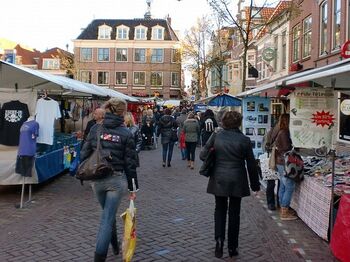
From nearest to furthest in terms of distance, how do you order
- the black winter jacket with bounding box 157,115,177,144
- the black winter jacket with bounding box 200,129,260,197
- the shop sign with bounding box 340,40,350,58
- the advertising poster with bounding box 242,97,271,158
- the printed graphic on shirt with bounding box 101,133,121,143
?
the printed graphic on shirt with bounding box 101,133,121,143
the black winter jacket with bounding box 200,129,260,197
the shop sign with bounding box 340,40,350,58
the advertising poster with bounding box 242,97,271,158
the black winter jacket with bounding box 157,115,177,144

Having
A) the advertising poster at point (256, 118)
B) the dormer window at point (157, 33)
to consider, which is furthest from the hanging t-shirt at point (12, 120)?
the dormer window at point (157, 33)

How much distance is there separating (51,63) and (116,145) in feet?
232

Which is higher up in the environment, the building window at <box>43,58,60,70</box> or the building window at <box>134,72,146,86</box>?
the building window at <box>43,58,60,70</box>

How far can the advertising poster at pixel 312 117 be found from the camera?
23.2 feet

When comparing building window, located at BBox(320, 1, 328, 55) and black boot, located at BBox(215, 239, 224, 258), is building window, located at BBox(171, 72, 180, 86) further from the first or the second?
black boot, located at BBox(215, 239, 224, 258)

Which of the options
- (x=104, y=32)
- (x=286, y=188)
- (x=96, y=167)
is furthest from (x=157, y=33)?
(x=96, y=167)

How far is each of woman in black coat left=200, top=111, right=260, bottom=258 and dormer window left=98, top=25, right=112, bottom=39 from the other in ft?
205

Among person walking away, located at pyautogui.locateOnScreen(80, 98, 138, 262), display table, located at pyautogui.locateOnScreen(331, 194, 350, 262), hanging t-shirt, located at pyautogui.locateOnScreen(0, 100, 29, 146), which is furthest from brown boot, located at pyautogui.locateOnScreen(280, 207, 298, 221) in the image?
hanging t-shirt, located at pyautogui.locateOnScreen(0, 100, 29, 146)

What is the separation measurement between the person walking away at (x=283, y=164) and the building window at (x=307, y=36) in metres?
14.7

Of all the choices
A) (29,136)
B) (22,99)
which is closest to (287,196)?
(29,136)

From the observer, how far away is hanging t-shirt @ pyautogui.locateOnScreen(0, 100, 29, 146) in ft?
29.4

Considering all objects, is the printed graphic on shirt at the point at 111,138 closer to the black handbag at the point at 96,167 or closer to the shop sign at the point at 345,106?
the black handbag at the point at 96,167

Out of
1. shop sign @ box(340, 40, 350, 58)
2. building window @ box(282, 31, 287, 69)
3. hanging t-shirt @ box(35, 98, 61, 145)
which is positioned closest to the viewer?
hanging t-shirt @ box(35, 98, 61, 145)

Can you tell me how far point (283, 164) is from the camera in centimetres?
743
